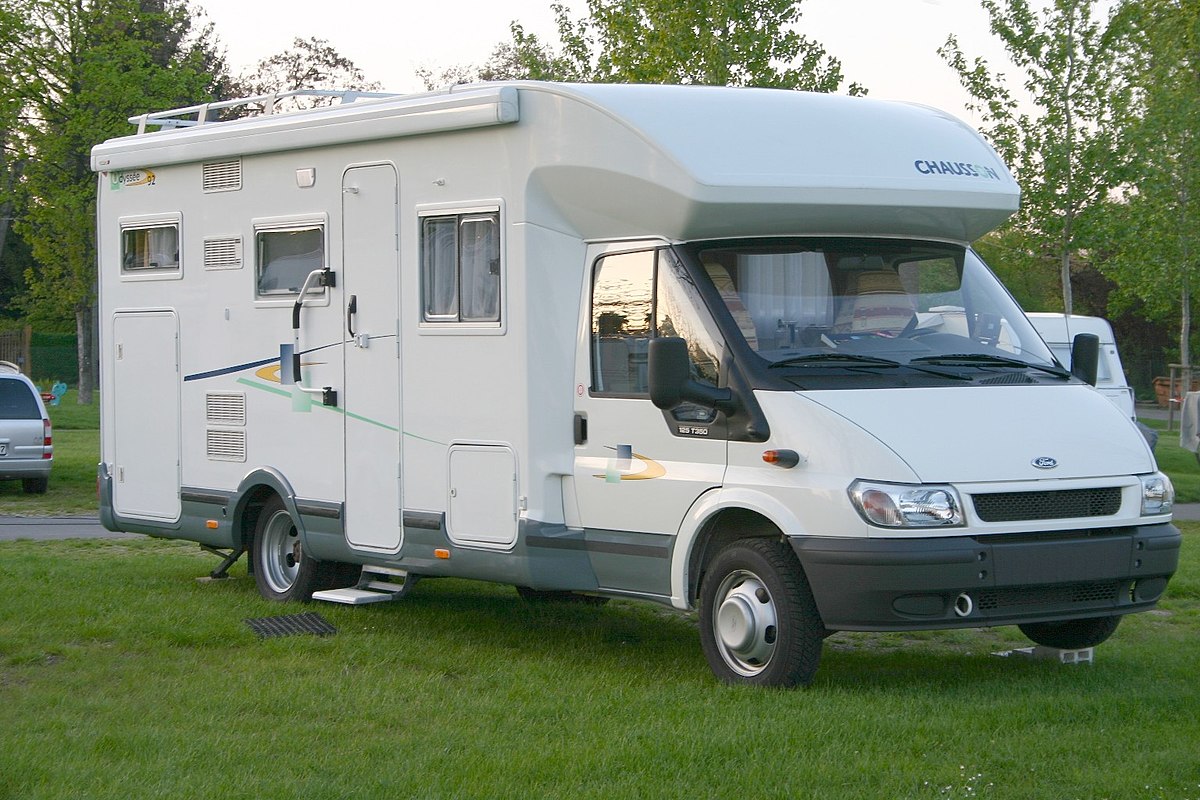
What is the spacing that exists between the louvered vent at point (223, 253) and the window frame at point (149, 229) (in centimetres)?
32

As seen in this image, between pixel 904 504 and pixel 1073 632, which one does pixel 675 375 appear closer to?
pixel 904 504

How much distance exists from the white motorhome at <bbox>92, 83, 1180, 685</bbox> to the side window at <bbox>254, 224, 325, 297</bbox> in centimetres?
3

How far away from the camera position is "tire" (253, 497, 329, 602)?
1074cm

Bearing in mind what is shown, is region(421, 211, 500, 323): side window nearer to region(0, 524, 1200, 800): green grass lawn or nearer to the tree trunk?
region(0, 524, 1200, 800): green grass lawn

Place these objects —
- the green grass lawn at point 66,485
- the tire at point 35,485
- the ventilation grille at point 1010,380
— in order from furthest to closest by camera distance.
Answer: the tire at point 35,485, the green grass lawn at point 66,485, the ventilation grille at point 1010,380

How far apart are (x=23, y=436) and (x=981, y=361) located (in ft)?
50.2

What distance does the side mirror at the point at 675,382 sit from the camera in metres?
7.64

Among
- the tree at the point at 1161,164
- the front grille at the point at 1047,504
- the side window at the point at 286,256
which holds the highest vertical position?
the tree at the point at 1161,164

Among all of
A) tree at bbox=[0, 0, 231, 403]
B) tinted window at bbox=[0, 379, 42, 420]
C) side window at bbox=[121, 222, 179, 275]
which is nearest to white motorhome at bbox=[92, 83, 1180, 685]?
side window at bbox=[121, 222, 179, 275]

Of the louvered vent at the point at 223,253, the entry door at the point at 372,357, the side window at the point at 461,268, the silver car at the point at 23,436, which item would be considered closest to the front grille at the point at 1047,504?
the side window at the point at 461,268

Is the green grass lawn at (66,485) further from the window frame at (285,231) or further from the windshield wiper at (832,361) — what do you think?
the windshield wiper at (832,361)

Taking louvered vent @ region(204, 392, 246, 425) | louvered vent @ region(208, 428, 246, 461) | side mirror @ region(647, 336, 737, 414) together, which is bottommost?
louvered vent @ region(208, 428, 246, 461)

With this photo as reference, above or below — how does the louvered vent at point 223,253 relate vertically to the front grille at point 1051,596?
above

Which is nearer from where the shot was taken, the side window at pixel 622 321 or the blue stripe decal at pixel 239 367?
the side window at pixel 622 321
